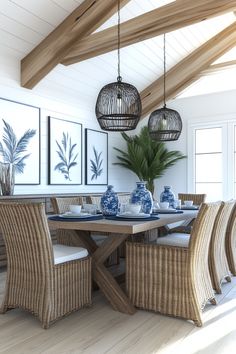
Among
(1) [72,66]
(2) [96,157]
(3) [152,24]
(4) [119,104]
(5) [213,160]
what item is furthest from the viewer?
(5) [213,160]

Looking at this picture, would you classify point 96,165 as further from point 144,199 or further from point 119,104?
point 144,199

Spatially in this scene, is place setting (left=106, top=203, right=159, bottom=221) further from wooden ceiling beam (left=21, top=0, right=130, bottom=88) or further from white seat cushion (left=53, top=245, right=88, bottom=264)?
wooden ceiling beam (left=21, top=0, right=130, bottom=88)

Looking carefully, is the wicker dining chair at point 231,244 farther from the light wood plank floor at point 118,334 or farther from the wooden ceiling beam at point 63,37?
the wooden ceiling beam at point 63,37

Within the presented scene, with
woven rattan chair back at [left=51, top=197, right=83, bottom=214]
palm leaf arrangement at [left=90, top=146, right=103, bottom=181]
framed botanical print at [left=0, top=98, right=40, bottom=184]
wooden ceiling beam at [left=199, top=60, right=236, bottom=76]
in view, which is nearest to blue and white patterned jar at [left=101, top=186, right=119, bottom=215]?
woven rattan chair back at [left=51, top=197, right=83, bottom=214]

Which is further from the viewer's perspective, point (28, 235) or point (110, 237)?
point (110, 237)

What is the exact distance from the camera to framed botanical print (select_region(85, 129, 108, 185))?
5.86 meters

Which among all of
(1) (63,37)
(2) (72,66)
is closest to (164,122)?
(1) (63,37)

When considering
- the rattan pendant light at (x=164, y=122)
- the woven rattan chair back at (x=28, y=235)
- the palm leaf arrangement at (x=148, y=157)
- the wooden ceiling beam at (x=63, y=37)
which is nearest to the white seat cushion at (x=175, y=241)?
the woven rattan chair back at (x=28, y=235)

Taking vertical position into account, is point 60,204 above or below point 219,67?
below

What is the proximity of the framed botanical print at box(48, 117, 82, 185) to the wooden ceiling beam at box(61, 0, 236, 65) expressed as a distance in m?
1.01

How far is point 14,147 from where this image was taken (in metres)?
4.47

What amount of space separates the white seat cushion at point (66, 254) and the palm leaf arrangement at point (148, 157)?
3.83 metres

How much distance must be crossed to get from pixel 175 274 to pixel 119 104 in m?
1.73

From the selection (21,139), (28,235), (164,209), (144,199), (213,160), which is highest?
(21,139)
